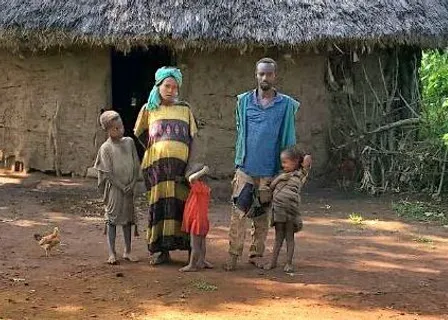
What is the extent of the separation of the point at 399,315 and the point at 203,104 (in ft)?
17.2

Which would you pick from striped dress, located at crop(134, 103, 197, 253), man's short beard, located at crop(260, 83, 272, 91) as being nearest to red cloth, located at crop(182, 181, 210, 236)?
striped dress, located at crop(134, 103, 197, 253)

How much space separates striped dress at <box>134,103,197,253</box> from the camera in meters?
5.50

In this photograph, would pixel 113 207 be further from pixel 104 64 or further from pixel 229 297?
pixel 104 64

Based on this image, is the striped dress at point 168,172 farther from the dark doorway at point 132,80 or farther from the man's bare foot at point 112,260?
the dark doorway at point 132,80

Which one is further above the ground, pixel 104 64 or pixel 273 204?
pixel 104 64

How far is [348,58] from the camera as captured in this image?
9.75 metres

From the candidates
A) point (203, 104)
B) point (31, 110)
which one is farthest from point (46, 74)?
point (203, 104)

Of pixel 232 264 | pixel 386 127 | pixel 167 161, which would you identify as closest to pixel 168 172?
pixel 167 161

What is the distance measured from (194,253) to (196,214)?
0.30 metres

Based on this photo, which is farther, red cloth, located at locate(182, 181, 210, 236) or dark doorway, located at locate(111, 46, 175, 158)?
dark doorway, located at locate(111, 46, 175, 158)

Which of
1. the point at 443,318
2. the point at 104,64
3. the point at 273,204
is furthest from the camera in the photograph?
the point at 104,64

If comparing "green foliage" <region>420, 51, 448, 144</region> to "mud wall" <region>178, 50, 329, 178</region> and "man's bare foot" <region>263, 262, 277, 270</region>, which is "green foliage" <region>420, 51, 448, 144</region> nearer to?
"mud wall" <region>178, 50, 329, 178</region>

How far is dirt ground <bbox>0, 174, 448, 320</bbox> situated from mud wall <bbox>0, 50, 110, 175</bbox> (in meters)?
1.96

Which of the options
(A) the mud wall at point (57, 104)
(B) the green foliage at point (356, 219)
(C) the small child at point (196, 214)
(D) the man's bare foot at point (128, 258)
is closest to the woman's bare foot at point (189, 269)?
(C) the small child at point (196, 214)
